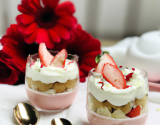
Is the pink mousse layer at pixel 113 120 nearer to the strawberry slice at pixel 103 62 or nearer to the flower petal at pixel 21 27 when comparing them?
the strawberry slice at pixel 103 62

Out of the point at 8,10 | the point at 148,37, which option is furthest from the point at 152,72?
the point at 8,10

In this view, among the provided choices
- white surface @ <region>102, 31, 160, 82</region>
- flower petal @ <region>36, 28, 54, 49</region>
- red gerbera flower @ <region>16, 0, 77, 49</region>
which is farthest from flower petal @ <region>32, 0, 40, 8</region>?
white surface @ <region>102, 31, 160, 82</region>

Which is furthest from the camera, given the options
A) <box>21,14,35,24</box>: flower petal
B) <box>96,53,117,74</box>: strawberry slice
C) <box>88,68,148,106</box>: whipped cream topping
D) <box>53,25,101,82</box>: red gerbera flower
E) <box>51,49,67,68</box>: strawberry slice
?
<box>53,25,101,82</box>: red gerbera flower

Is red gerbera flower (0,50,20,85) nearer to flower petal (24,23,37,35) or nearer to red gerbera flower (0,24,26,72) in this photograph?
red gerbera flower (0,24,26,72)

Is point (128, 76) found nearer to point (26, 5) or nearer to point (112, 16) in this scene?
point (26, 5)

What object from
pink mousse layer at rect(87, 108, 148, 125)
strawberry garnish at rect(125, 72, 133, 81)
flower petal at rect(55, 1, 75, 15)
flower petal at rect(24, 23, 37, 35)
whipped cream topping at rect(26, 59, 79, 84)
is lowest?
pink mousse layer at rect(87, 108, 148, 125)

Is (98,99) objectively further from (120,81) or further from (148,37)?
(148,37)

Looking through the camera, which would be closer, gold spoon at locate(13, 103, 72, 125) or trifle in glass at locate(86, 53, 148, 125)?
trifle in glass at locate(86, 53, 148, 125)

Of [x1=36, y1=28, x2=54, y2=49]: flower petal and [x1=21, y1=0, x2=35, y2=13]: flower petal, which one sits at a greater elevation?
[x1=21, y1=0, x2=35, y2=13]: flower petal
